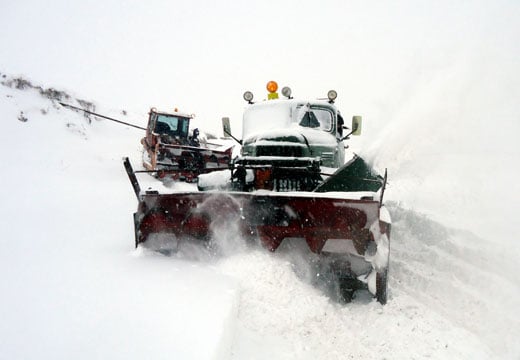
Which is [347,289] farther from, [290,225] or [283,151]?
[283,151]

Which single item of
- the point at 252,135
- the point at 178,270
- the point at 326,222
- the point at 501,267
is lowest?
the point at 501,267

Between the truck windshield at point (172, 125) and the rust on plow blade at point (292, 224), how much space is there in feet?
33.7

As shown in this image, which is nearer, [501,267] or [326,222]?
[326,222]

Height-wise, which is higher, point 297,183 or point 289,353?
point 297,183

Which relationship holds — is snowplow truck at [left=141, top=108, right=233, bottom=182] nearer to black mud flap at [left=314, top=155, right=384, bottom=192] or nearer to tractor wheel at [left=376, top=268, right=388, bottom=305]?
black mud flap at [left=314, top=155, right=384, bottom=192]

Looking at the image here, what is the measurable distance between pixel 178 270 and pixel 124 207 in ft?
14.1

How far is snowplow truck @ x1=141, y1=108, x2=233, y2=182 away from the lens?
11.1 metres

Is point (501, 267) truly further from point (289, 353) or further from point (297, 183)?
point (289, 353)

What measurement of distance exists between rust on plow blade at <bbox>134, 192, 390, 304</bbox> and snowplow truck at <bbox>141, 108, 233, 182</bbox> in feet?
20.3

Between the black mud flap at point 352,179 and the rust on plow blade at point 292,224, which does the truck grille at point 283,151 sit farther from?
the rust on plow blade at point 292,224

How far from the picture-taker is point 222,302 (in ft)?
7.97

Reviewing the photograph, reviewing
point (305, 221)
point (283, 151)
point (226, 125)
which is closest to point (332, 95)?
point (283, 151)

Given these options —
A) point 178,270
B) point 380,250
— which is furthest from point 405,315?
point 178,270

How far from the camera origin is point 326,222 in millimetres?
3305
